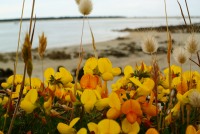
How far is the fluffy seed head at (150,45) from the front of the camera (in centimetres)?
108

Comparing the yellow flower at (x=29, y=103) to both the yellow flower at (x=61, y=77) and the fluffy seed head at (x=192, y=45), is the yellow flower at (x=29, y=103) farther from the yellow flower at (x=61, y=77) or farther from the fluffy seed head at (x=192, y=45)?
the fluffy seed head at (x=192, y=45)

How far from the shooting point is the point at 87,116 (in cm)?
113

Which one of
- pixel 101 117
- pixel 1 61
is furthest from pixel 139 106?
pixel 1 61

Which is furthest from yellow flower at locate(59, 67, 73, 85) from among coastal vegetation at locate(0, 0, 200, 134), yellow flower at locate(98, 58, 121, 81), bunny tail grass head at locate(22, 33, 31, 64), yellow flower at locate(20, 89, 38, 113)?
bunny tail grass head at locate(22, 33, 31, 64)

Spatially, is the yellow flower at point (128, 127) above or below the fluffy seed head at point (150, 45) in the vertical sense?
below

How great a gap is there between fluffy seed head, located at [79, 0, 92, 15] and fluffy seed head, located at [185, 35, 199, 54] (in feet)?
1.14

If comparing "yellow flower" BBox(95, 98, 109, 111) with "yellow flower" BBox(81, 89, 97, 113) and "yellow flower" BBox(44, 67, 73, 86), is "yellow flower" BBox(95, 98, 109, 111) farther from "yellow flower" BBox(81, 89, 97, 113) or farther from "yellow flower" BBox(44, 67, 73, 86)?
"yellow flower" BBox(44, 67, 73, 86)

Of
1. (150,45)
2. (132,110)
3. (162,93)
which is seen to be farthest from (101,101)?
(162,93)

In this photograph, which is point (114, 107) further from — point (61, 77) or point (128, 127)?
point (61, 77)

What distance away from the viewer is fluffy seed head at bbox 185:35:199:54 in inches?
47.3

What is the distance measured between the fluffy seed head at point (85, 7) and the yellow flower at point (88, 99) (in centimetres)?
28

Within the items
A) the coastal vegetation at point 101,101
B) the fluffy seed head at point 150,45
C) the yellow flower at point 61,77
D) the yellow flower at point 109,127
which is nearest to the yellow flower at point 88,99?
the coastal vegetation at point 101,101

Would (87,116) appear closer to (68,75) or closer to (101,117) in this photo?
(101,117)

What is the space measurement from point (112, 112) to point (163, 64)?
1039 cm
